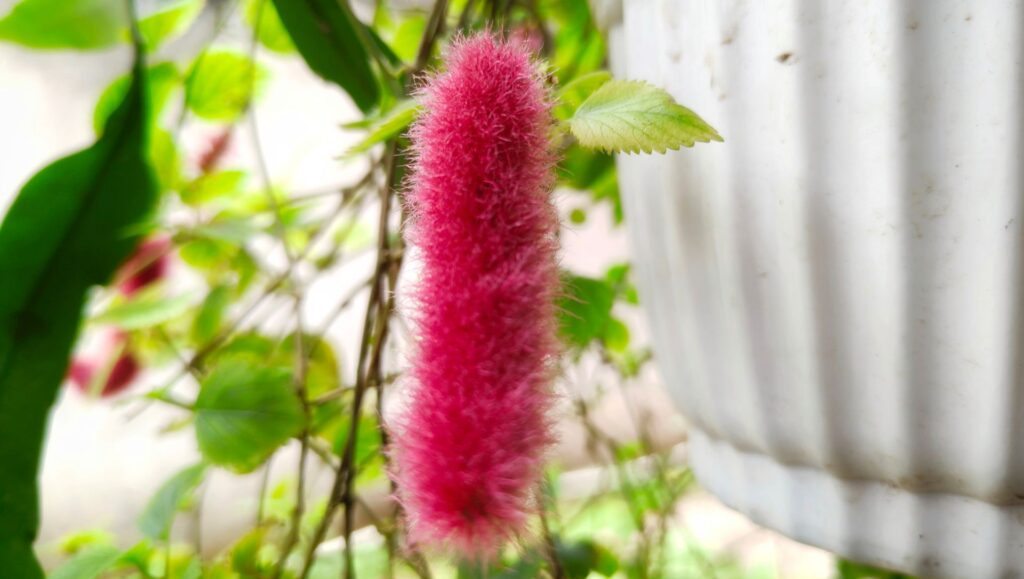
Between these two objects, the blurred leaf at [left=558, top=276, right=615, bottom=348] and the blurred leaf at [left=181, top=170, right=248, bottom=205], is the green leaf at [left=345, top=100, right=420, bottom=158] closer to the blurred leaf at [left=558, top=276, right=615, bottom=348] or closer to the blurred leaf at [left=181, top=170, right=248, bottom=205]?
the blurred leaf at [left=558, top=276, right=615, bottom=348]

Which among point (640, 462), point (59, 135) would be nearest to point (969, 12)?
point (640, 462)

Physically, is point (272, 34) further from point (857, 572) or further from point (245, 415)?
point (857, 572)

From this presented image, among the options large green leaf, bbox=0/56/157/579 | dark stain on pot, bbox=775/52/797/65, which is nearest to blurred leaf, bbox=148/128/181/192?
large green leaf, bbox=0/56/157/579

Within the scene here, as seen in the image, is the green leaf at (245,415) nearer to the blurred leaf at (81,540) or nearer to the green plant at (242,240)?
the green plant at (242,240)

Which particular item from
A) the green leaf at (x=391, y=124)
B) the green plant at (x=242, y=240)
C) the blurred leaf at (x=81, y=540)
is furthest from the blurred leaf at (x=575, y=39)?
the blurred leaf at (x=81, y=540)

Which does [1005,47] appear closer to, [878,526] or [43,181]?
[878,526]

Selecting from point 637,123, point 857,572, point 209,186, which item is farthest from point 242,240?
point 857,572

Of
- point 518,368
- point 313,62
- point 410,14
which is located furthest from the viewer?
point 410,14
